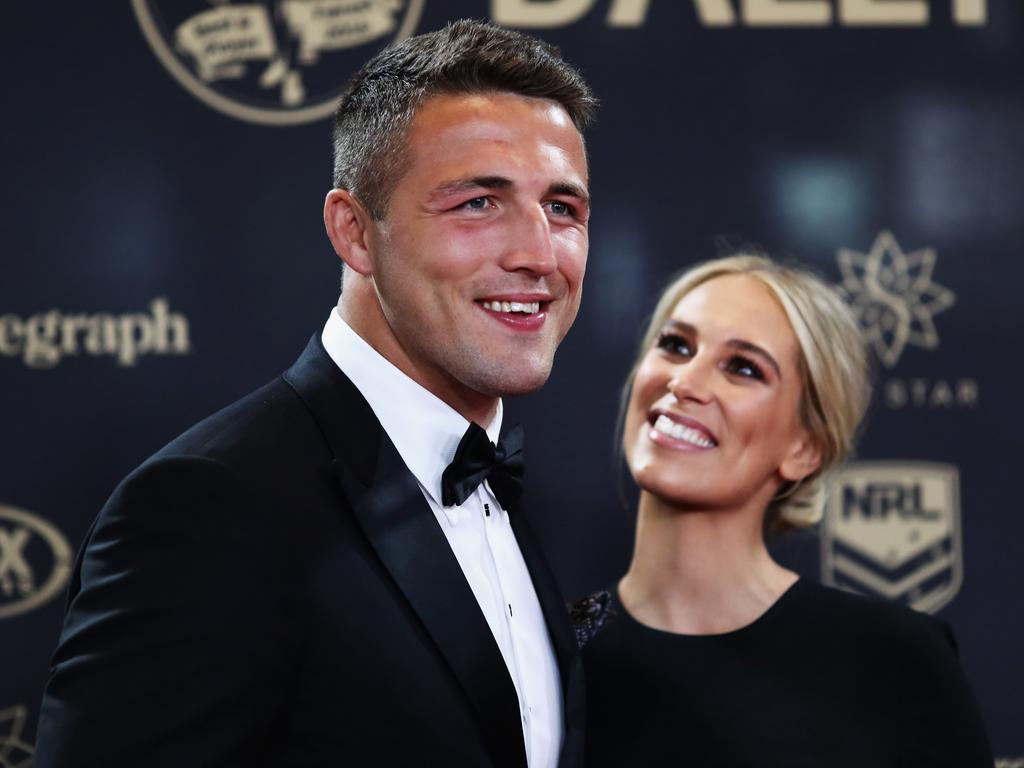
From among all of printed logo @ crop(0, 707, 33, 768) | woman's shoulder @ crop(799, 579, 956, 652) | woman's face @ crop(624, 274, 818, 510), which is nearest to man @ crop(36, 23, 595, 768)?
woman's face @ crop(624, 274, 818, 510)

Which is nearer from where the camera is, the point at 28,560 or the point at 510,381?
the point at 510,381

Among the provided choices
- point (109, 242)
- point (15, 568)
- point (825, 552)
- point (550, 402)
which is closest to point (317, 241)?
point (109, 242)

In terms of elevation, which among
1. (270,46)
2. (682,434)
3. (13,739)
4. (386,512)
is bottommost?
(13,739)

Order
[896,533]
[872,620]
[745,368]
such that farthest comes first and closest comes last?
1. [896,533]
2. [745,368]
3. [872,620]

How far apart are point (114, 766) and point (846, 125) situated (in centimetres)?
220

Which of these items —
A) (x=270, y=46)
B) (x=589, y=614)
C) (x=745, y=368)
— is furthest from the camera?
(x=270, y=46)

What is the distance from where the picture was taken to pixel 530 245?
1.48 meters

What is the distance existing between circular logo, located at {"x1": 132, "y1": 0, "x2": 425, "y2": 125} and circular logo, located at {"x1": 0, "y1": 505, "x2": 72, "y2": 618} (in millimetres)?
972

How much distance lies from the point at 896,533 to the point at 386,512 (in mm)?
1713

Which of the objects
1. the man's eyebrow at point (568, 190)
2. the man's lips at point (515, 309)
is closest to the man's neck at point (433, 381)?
the man's lips at point (515, 309)

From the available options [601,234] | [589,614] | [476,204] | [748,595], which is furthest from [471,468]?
[601,234]

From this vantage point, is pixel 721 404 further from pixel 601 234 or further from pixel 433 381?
pixel 433 381

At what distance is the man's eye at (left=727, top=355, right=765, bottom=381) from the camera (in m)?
2.32

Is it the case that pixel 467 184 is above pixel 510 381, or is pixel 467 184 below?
above
